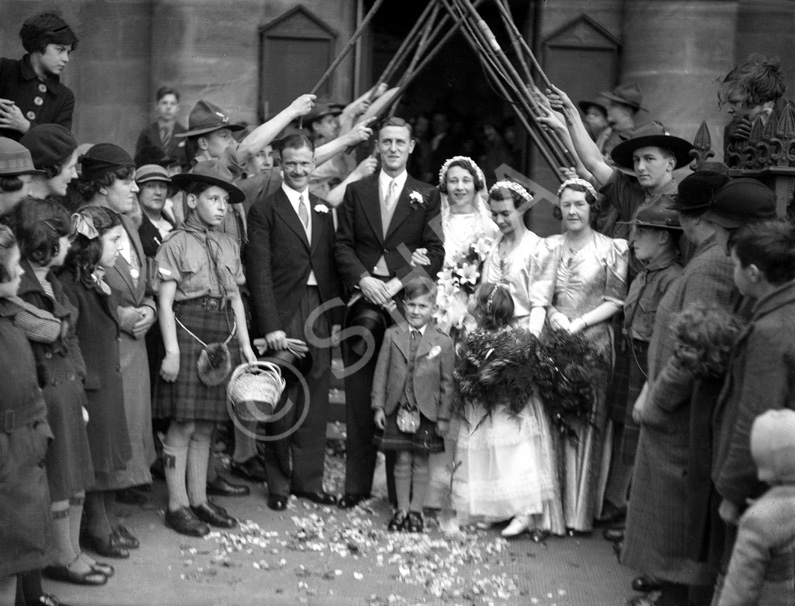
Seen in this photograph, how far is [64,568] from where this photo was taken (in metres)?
5.39

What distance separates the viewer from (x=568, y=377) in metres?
6.34

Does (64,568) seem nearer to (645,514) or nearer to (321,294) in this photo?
(321,294)

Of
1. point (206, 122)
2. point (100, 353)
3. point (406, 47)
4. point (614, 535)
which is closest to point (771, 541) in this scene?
point (614, 535)

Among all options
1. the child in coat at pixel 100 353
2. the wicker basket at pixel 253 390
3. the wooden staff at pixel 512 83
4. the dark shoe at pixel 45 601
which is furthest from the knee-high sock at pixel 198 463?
the wooden staff at pixel 512 83

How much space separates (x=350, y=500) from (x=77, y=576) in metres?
1.97

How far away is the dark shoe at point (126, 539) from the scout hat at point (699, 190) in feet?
11.1

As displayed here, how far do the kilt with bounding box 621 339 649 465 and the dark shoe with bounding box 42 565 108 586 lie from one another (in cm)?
290

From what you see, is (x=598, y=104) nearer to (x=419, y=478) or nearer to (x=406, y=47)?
(x=406, y=47)

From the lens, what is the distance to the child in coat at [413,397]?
637 cm

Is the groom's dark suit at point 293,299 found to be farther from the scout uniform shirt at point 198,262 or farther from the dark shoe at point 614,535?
the dark shoe at point 614,535

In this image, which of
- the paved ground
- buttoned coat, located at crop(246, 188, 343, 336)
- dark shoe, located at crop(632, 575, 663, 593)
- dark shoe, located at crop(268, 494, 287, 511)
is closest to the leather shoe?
the paved ground

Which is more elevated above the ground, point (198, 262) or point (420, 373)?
point (198, 262)

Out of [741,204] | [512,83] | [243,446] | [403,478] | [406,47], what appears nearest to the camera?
[741,204]

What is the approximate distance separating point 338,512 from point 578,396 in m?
1.65
